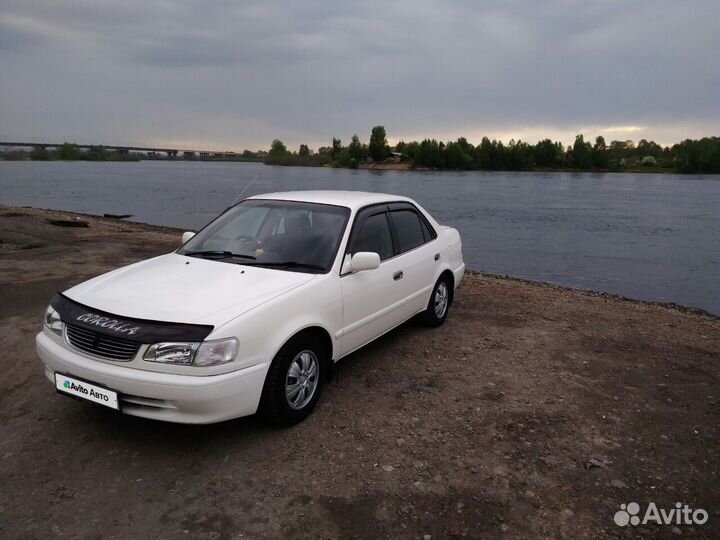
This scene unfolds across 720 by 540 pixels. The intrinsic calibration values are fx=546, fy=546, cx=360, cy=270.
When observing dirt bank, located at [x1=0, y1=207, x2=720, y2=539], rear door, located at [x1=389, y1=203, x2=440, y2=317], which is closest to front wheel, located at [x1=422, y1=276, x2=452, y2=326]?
rear door, located at [x1=389, y1=203, x2=440, y2=317]

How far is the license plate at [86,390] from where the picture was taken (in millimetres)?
3205

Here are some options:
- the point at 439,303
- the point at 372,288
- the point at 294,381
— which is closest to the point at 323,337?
the point at 294,381

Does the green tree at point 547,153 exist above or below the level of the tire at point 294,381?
above

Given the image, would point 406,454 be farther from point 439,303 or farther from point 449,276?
point 449,276

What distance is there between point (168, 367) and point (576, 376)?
3.43 m

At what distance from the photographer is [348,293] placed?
4148mm

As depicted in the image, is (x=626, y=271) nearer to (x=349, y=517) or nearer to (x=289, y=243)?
(x=289, y=243)

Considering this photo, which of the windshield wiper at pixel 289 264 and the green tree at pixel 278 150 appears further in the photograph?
the green tree at pixel 278 150

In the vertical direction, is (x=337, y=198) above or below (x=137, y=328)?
above

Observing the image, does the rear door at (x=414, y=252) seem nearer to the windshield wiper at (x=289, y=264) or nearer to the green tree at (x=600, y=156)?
the windshield wiper at (x=289, y=264)

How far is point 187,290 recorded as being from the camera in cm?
358

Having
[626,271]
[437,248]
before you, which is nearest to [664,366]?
[437,248]

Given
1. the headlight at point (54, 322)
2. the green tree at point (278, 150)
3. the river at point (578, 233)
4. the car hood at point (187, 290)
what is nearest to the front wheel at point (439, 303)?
the car hood at point (187, 290)

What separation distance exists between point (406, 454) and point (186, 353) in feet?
4.90
